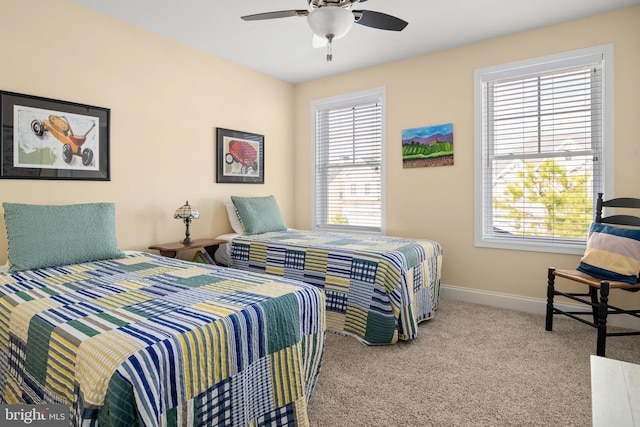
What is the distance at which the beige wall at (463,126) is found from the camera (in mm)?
2951

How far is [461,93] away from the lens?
3688mm

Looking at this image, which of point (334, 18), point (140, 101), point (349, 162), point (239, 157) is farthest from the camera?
point (349, 162)

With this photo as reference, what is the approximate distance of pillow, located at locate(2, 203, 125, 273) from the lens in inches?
86.2

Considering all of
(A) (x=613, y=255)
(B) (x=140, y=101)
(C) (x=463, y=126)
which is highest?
(B) (x=140, y=101)

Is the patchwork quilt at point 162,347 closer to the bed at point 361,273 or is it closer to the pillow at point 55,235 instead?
the pillow at point 55,235

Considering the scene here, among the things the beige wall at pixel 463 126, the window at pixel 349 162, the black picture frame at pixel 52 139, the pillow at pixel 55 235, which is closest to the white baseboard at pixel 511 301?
the beige wall at pixel 463 126

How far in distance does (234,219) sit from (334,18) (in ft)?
7.86

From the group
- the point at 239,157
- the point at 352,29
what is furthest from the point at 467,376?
the point at 239,157

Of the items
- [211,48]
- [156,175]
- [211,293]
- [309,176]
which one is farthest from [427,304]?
[211,48]

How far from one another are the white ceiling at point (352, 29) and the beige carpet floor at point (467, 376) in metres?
2.52

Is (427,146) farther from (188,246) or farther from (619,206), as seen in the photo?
(188,246)

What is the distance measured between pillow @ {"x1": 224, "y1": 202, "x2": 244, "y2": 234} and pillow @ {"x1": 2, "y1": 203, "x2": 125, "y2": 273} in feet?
4.78

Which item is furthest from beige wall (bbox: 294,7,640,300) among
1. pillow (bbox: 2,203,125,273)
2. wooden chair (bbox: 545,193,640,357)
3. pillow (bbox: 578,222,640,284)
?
pillow (bbox: 2,203,125,273)

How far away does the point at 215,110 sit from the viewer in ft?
12.9
